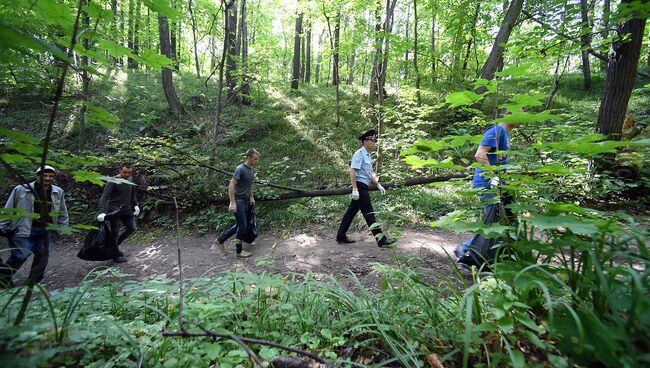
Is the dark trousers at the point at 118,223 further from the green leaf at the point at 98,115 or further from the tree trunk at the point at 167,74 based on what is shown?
the tree trunk at the point at 167,74

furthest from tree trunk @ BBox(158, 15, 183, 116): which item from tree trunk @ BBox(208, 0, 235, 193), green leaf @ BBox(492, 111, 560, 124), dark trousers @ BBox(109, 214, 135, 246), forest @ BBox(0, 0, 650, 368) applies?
green leaf @ BBox(492, 111, 560, 124)

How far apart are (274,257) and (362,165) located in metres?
2.48

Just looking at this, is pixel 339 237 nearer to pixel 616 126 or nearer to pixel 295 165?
pixel 295 165

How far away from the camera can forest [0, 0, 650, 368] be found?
4.07 feet

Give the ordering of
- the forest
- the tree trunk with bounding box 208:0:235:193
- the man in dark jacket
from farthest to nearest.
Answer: the tree trunk with bounding box 208:0:235:193
the man in dark jacket
the forest

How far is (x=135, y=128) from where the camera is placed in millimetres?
11031

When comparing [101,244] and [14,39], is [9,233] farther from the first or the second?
[14,39]

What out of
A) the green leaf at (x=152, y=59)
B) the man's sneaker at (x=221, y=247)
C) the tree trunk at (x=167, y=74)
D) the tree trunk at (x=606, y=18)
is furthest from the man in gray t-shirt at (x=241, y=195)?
the tree trunk at (x=167, y=74)

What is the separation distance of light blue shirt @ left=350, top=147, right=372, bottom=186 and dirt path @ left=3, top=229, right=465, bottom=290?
138cm

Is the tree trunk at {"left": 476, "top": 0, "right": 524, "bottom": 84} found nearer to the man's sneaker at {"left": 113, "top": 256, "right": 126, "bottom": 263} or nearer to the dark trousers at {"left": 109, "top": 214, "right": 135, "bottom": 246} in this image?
the dark trousers at {"left": 109, "top": 214, "right": 135, "bottom": 246}

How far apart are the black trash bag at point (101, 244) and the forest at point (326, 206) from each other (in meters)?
0.04

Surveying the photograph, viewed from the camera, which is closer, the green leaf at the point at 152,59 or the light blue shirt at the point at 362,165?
the green leaf at the point at 152,59

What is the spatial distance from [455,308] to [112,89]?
56.0ft

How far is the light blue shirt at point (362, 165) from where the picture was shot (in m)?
5.26
